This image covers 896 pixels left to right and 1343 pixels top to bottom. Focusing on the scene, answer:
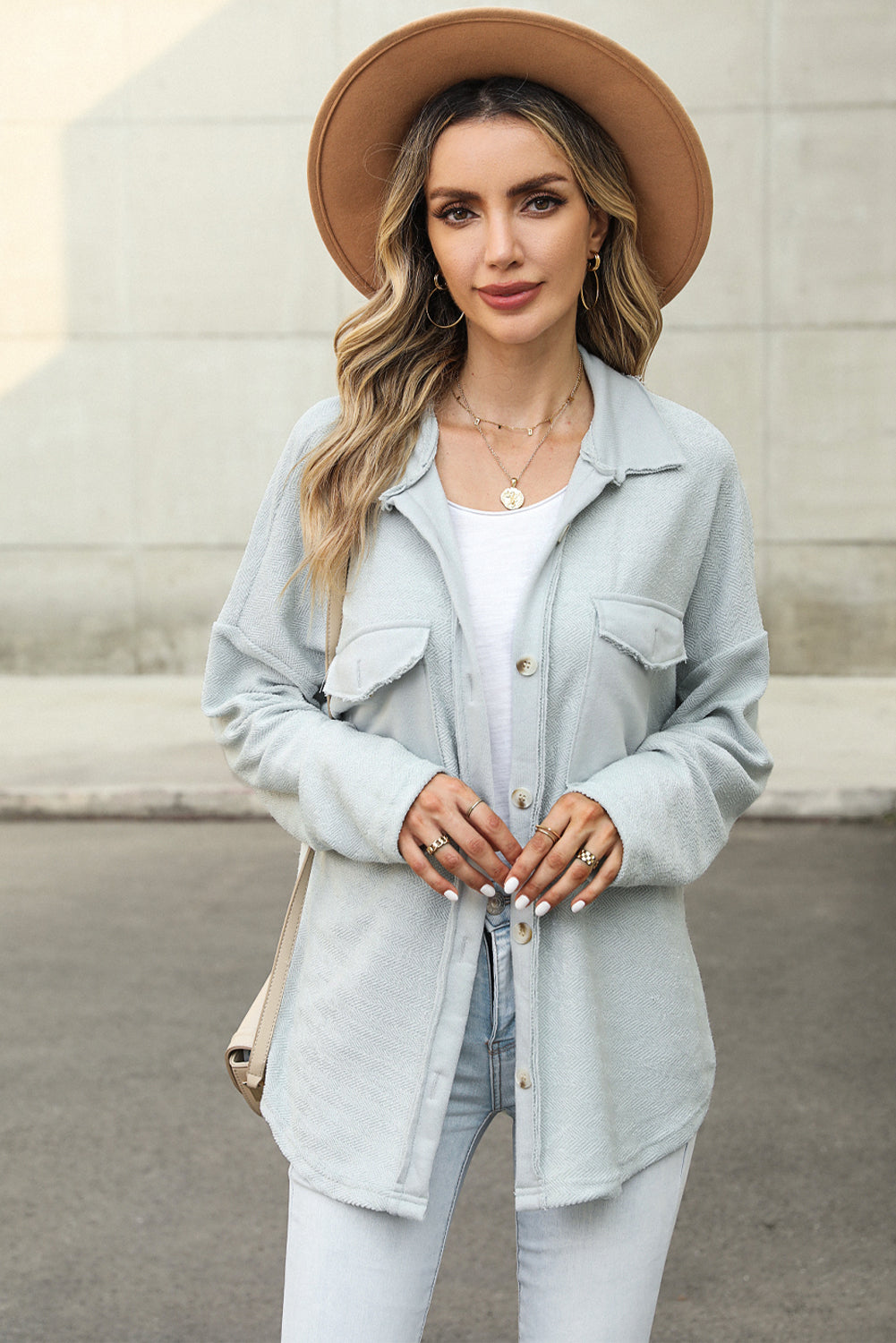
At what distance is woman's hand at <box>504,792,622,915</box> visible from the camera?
1.80m

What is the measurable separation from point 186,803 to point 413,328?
240 inches

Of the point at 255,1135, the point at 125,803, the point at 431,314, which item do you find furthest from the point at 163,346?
the point at 431,314

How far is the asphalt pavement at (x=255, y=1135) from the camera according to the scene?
3441 mm

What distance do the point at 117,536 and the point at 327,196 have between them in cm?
1055

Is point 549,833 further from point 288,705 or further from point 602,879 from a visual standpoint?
point 288,705

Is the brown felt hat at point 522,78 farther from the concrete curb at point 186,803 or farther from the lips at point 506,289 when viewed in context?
the concrete curb at point 186,803

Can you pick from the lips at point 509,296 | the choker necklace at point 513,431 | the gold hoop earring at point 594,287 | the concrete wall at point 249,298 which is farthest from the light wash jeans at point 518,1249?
the concrete wall at point 249,298

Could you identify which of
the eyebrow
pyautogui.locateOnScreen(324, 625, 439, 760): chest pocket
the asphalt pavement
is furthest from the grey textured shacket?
the asphalt pavement

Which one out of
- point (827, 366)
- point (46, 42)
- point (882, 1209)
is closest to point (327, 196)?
point (882, 1209)

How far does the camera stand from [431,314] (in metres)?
2.14

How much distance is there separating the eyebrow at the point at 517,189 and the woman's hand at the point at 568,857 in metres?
0.72

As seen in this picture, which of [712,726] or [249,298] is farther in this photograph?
[249,298]

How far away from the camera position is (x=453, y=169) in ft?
6.21

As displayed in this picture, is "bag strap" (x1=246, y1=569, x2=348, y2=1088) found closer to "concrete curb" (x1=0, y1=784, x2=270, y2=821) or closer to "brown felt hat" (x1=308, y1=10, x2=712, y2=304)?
"brown felt hat" (x1=308, y1=10, x2=712, y2=304)
